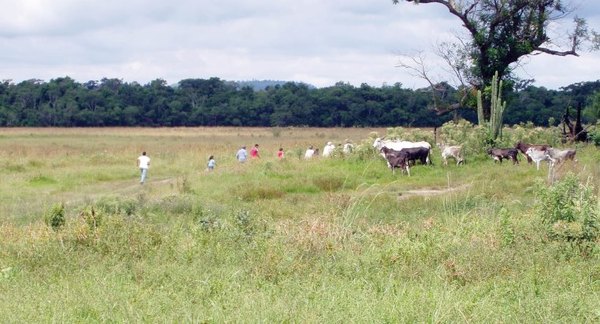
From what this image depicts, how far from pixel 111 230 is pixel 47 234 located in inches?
33.3

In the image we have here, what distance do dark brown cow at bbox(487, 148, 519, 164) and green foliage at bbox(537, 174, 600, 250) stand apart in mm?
12870

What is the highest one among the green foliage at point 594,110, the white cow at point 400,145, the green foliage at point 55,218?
the green foliage at point 594,110

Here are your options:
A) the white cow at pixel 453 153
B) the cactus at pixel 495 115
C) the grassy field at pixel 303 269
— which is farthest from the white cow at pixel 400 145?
the grassy field at pixel 303 269

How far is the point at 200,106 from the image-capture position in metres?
80.0

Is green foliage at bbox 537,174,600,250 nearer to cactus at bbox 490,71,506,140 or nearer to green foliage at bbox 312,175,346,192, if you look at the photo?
green foliage at bbox 312,175,346,192

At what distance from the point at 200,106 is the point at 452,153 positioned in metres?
58.6

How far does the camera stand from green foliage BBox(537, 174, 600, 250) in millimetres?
9406

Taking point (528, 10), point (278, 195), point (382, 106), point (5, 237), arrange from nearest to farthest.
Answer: point (5, 237) → point (278, 195) → point (528, 10) → point (382, 106)

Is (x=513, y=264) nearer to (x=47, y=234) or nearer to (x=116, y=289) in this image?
(x=116, y=289)

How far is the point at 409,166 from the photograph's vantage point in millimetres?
22641

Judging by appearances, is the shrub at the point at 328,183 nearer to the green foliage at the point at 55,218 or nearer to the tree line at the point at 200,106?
the green foliage at the point at 55,218

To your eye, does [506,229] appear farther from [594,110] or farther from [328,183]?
[594,110]

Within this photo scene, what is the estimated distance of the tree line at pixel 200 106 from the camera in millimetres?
72875

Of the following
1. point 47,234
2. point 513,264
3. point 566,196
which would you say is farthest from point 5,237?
point 566,196
